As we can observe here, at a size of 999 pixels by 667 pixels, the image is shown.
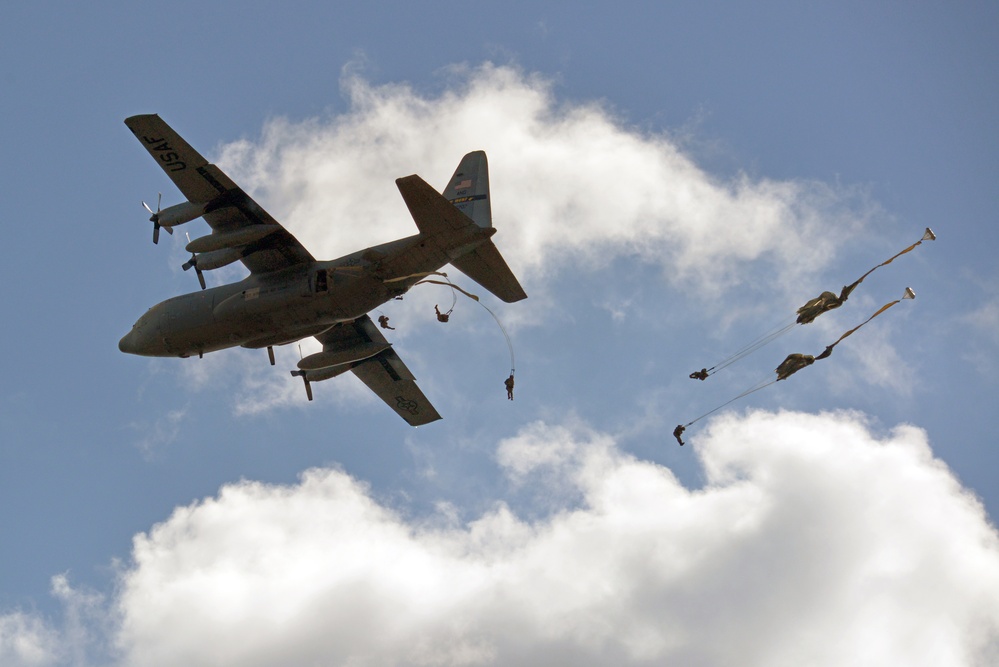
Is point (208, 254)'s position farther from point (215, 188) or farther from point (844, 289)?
point (844, 289)

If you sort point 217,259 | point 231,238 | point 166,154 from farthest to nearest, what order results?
point 217,259 → point 231,238 → point 166,154

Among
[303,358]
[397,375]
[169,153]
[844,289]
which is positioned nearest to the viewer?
[844,289]

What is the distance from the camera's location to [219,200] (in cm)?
2989

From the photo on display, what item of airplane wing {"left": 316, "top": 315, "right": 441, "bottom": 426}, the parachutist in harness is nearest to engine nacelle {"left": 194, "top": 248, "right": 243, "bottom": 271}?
airplane wing {"left": 316, "top": 315, "right": 441, "bottom": 426}

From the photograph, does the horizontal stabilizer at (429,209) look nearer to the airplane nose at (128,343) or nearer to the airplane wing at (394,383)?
the airplane wing at (394,383)

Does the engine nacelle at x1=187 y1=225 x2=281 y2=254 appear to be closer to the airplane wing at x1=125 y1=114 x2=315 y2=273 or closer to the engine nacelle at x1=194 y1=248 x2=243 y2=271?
the airplane wing at x1=125 y1=114 x2=315 y2=273

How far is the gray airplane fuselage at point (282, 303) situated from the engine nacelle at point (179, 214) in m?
2.48

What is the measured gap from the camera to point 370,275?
29.3 meters

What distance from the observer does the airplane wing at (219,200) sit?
2902 centimetres

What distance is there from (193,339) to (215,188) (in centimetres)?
487

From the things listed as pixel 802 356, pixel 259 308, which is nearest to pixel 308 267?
pixel 259 308

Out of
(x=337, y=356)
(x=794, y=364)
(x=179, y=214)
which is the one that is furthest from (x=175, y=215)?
(x=794, y=364)

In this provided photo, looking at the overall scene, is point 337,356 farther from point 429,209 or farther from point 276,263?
point 429,209

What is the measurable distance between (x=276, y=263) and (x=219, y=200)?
2.42 meters
